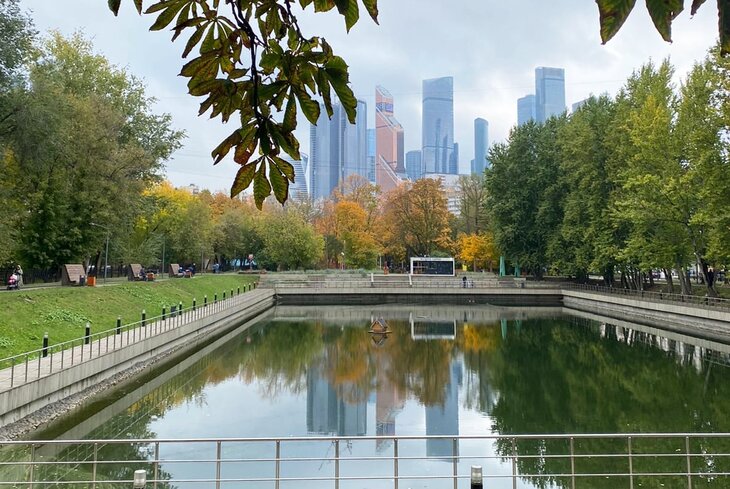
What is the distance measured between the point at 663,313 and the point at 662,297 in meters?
1.71

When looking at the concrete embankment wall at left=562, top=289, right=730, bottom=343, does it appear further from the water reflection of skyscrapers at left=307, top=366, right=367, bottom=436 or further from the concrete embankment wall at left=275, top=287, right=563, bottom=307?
the water reflection of skyscrapers at left=307, top=366, right=367, bottom=436

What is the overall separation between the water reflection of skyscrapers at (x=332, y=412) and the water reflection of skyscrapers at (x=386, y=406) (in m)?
0.40

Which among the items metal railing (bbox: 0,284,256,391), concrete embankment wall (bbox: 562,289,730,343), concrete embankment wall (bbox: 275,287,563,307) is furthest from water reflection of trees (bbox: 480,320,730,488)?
concrete embankment wall (bbox: 275,287,563,307)

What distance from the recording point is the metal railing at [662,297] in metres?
27.5

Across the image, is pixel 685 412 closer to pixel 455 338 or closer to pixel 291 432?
pixel 291 432

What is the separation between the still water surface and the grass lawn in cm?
320

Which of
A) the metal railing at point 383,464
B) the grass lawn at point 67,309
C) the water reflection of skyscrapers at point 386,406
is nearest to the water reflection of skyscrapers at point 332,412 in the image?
the water reflection of skyscrapers at point 386,406

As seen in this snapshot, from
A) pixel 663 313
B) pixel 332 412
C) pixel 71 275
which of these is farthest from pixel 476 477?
pixel 663 313

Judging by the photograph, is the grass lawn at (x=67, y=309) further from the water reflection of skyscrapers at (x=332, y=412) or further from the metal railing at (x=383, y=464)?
the water reflection of skyscrapers at (x=332, y=412)

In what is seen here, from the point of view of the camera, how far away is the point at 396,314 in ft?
136

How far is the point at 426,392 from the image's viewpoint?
17766 mm

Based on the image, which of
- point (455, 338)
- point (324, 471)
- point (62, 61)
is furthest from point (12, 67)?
point (455, 338)

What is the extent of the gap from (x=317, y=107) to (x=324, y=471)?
33.6ft

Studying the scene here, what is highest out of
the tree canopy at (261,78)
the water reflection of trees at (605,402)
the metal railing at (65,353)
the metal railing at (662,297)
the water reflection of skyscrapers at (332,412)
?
the tree canopy at (261,78)
